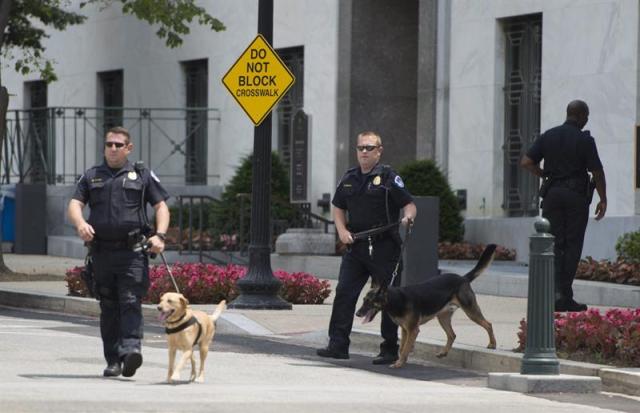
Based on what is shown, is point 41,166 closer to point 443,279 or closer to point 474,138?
point 474,138

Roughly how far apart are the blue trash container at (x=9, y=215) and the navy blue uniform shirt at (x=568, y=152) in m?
17.8

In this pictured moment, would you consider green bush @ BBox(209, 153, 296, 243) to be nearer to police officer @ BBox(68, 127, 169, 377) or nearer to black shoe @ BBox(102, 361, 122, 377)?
police officer @ BBox(68, 127, 169, 377)

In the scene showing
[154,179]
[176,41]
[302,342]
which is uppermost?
[176,41]

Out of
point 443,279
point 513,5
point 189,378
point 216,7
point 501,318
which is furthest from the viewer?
point 216,7

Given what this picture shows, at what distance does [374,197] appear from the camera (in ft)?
45.5

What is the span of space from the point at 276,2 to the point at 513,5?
623cm

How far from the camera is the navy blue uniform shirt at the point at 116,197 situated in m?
11.9

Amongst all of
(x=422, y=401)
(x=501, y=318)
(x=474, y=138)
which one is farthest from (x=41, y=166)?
(x=422, y=401)

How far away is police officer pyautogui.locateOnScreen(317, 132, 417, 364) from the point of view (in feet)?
45.4

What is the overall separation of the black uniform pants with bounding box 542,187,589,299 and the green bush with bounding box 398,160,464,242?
893cm

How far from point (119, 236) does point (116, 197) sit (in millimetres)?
281

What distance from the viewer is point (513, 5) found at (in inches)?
993

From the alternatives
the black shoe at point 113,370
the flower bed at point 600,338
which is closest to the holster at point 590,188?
the flower bed at point 600,338

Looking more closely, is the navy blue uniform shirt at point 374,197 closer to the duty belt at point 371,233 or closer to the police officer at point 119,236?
the duty belt at point 371,233
